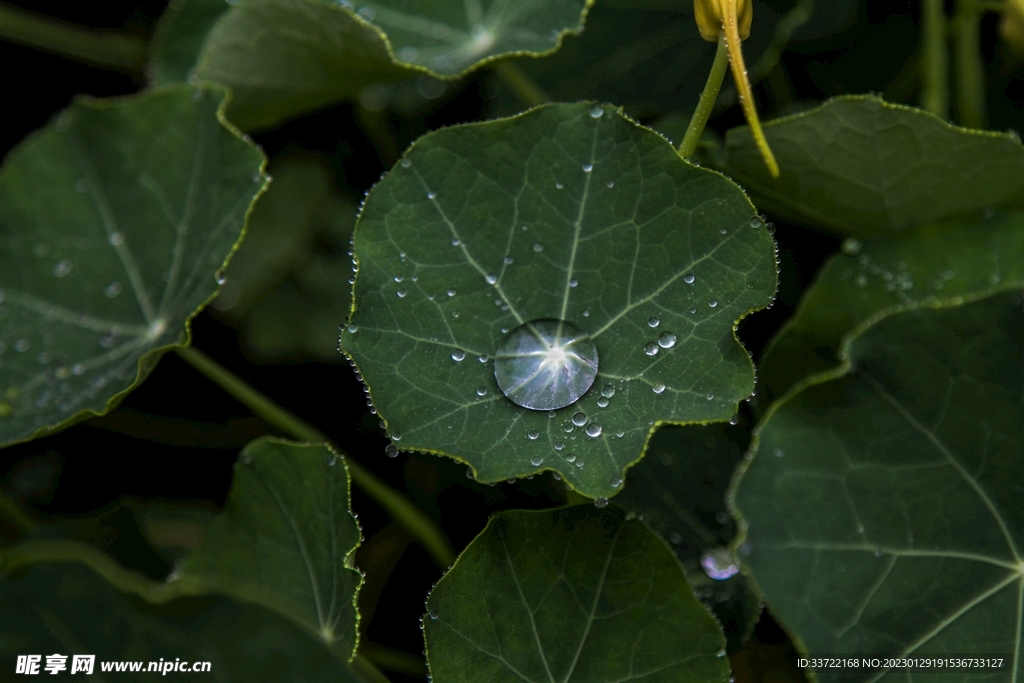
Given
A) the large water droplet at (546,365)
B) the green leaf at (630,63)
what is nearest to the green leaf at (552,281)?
the large water droplet at (546,365)

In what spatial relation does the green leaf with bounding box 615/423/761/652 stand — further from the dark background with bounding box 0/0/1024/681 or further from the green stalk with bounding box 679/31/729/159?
the green stalk with bounding box 679/31/729/159

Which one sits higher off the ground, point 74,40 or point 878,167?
point 74,40

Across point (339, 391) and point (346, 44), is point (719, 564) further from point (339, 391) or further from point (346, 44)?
point (346, 44)

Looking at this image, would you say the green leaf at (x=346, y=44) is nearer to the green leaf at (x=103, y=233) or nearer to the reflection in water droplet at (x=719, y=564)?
the green leaf at (x=103, y=233)

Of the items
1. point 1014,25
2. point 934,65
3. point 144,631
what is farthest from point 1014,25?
point 144,631

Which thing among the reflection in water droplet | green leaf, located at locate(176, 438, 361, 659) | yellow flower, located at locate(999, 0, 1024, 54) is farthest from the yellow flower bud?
green leaf, located at locate(176, 438, 361, 659)

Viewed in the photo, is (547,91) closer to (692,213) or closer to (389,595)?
(692,213)
